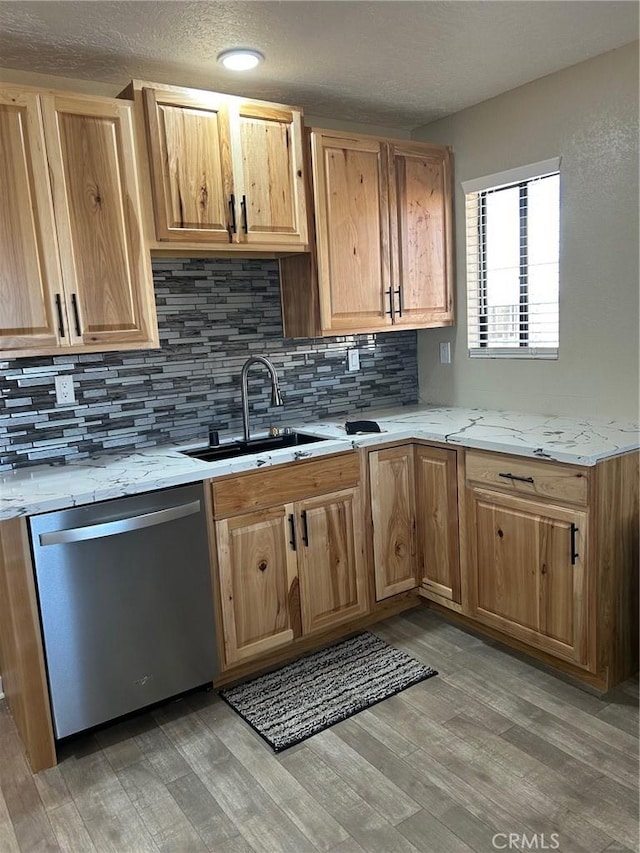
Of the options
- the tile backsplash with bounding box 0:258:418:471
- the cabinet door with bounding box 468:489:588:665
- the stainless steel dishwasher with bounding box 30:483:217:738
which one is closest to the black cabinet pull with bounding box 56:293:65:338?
the tile backsplash with bounding box 0:258:418:471

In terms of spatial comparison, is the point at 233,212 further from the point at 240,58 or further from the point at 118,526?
the point at 118,526

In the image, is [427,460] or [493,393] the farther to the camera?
[493,393]

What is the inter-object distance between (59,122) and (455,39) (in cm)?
146

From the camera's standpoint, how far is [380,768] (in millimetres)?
2088

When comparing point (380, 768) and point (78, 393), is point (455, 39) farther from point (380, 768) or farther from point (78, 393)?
point (380, 768)

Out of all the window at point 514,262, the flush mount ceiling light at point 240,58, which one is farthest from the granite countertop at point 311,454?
the flush mount ceiling light at point 240,58

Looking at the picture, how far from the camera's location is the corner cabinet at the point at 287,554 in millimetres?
2512

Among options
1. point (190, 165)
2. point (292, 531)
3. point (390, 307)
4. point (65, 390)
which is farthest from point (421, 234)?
point (65, 390)

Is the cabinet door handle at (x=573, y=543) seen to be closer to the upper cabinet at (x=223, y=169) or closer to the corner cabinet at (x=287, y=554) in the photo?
the corner cabinet at (x=287, y=554)

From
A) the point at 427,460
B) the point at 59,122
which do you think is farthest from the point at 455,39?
the point at 427,460

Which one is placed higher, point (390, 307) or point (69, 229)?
point (69, 229)

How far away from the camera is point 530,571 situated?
255 cm

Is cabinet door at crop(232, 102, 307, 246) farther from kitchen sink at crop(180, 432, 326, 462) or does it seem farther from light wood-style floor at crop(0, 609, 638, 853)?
light wood-style floor at crop(0, 609, 638, 853)

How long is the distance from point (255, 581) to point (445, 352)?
175 centimetres
